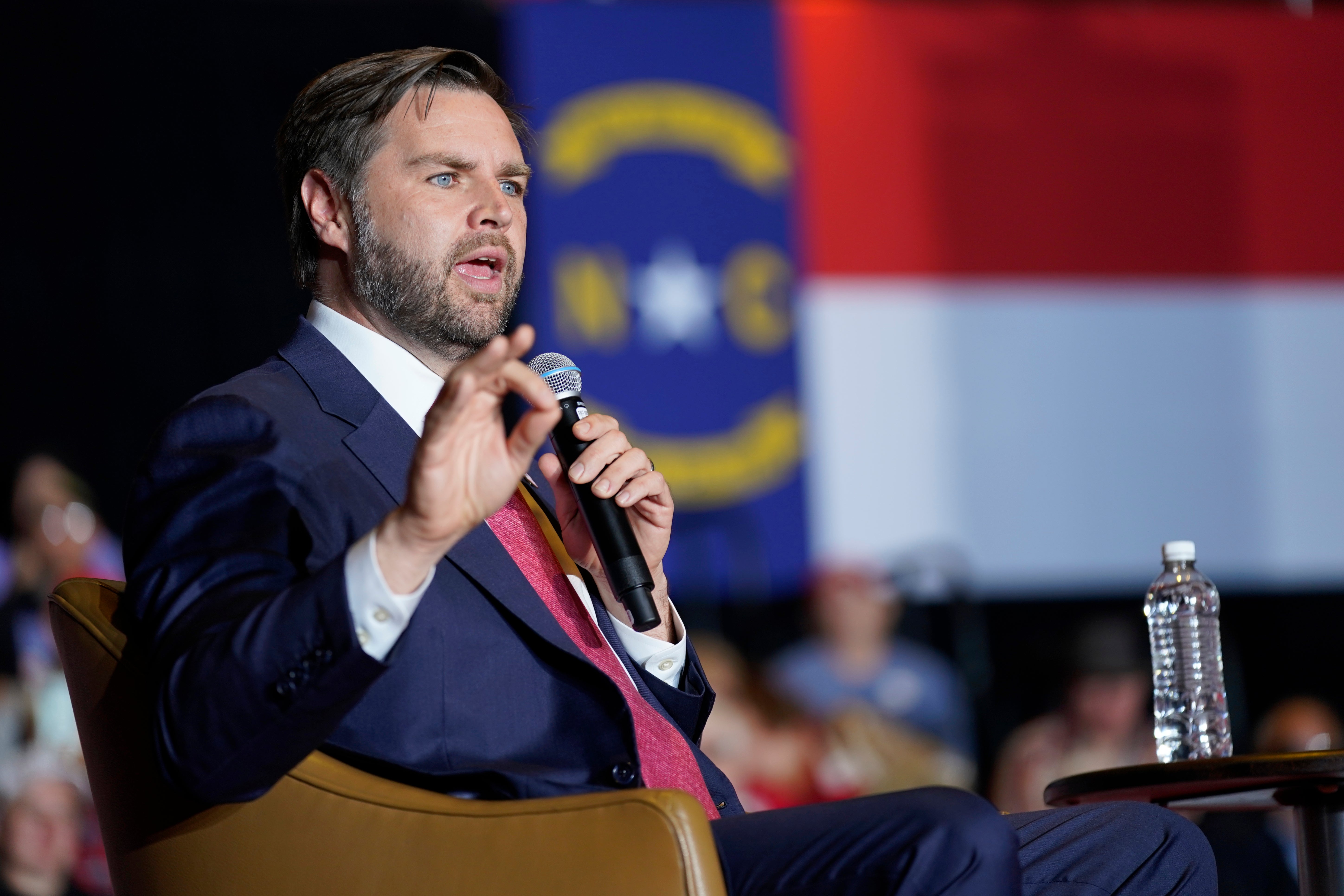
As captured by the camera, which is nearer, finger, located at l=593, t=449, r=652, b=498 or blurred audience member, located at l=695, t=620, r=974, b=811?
finger, located at l=593, t=449, r=652, b=498

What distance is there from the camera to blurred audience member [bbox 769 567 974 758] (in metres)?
4.64

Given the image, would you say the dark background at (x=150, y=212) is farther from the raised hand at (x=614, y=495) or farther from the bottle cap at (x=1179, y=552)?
the raised hand at (x=614, y=495)

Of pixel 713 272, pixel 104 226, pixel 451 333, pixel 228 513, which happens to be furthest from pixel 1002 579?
pixel 228 513

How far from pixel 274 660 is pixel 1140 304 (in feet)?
14.4

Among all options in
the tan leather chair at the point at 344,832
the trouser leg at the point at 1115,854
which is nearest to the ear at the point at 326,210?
the tan leather chair at the point at 344,832

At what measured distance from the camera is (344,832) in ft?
4.10

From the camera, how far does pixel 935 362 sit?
495 centimetres

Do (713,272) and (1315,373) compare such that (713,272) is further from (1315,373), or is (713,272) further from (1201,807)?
(1201,807)

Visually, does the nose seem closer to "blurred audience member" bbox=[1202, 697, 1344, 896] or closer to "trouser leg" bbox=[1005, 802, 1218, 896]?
"trouser leg" bbox=[1005, 802, 1218, 896]

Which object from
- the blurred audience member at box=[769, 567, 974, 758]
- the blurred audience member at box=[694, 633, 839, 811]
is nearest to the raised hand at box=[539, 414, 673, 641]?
the blurred audience member at box=[694, 633, 839, 811]

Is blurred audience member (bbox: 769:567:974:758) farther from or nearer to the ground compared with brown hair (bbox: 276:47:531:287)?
nearer to the ground

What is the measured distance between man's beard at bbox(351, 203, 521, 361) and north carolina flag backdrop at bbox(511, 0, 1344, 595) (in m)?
2.81

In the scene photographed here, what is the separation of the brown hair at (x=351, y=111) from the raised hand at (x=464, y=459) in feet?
2.37

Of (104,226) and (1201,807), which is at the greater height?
(104,226)
